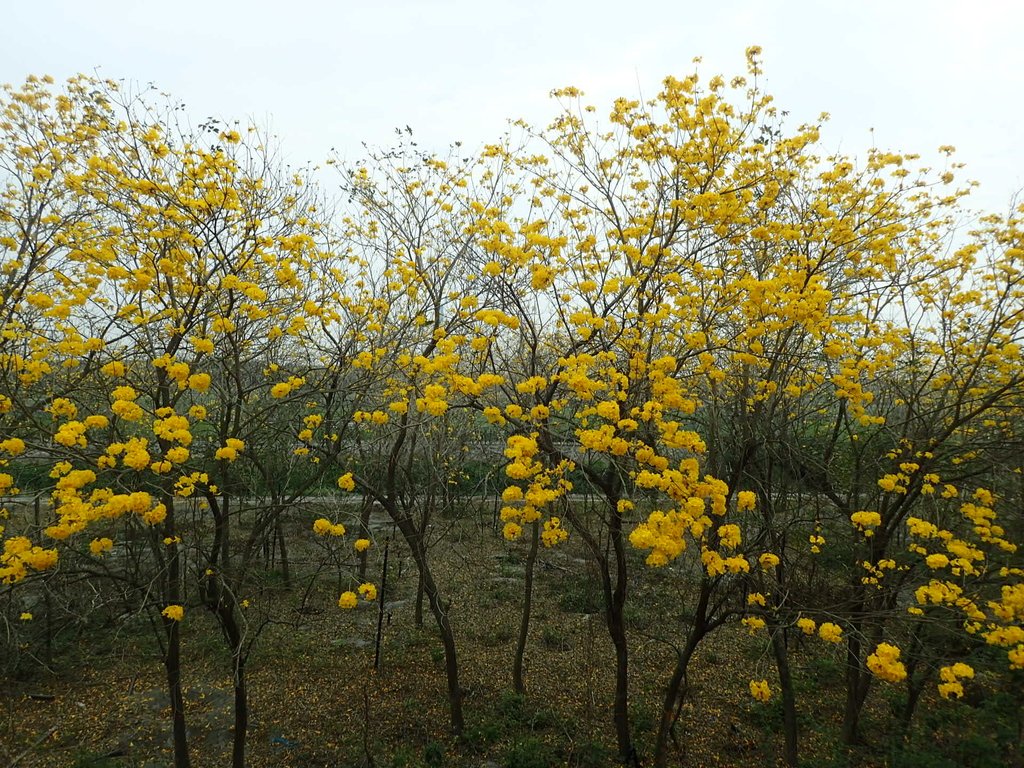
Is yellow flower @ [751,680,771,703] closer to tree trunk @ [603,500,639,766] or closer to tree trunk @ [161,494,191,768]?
tree trunk @ [603,500,639,766]

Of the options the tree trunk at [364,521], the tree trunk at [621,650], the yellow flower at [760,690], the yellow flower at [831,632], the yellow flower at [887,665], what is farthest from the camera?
the tree trunk at [621,650]

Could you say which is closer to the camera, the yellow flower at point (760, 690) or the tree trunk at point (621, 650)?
the yellow flower at point (760, 690)

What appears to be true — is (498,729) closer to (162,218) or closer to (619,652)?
(619,652)

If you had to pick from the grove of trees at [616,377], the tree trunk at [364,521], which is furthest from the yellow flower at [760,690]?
the tree trunk at [364,521]

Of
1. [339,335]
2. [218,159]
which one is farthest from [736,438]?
[218,159]

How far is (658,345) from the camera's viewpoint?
19.1 ft

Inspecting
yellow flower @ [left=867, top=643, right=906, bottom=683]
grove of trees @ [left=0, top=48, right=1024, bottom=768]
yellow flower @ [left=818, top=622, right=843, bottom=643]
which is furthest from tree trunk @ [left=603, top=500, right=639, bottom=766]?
yellow flower @ [left=867, top=643, right=906, bottom=683]

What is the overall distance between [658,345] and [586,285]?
1.55m

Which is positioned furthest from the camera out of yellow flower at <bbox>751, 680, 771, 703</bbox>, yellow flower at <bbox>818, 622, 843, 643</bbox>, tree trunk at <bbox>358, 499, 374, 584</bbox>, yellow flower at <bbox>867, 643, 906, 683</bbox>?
tree trunk at <bbox>358, 499, 374, 584</bbox>

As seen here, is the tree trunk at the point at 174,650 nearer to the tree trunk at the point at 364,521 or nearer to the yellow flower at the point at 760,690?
the tree trunk at the point at 364,521

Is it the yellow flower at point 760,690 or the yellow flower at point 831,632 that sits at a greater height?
the yellow flower at point 831,632

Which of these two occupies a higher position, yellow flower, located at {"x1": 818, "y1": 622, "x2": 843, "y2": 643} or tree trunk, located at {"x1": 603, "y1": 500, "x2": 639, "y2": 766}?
yellow flower, located at {"x1": 818, "y1": 622, "x2": 843, "y2": 643}

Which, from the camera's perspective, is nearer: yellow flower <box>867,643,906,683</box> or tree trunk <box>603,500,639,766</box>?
yellow flower <box>867,643,906,683</box>

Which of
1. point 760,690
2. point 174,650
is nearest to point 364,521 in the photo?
point 174,650
